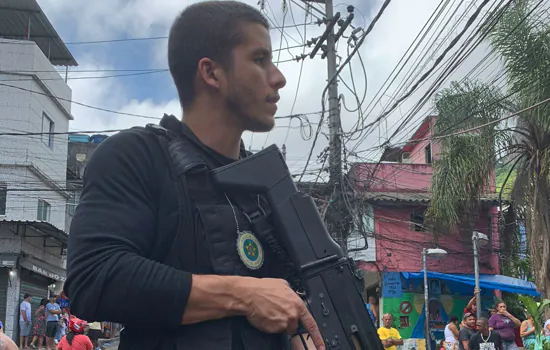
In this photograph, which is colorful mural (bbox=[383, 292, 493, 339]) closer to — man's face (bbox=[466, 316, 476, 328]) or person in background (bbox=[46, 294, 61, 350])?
man's face (bbox=[466, 316, 476, 328])

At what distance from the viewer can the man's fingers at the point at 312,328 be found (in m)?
1.21

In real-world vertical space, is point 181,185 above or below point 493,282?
above

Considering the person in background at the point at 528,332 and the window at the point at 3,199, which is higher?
the window at the point at 3,199

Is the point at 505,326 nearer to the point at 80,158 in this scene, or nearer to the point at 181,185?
Result: the point at 181,185

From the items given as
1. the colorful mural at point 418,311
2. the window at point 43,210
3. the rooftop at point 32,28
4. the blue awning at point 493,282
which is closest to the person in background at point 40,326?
the window at point 43,210

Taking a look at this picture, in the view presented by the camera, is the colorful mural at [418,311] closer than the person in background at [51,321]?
No

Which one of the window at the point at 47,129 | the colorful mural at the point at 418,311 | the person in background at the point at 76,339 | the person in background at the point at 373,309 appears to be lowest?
the colorful mural at the point at 418,311

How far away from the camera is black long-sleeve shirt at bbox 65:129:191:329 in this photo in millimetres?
1079

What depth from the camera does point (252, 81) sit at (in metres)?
1.35

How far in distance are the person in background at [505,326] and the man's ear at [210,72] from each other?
9842mm

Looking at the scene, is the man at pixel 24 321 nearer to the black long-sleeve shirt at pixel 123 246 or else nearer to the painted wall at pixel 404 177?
the painted wall at pixel 404 177

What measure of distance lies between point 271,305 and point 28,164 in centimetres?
1962

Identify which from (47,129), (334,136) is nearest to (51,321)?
(334,136)

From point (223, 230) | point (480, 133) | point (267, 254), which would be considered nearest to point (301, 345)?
point (267, 254)
